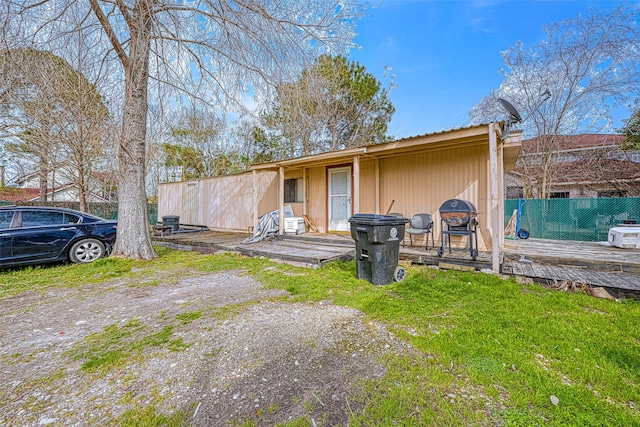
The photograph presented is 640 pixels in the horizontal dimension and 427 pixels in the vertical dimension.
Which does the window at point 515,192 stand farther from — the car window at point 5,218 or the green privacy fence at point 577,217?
the car window at point 5,218

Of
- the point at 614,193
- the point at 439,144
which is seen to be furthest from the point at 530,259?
the point at 614,193

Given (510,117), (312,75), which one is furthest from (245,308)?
(510,117)

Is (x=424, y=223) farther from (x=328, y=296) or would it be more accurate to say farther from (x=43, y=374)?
(x=43, y=374)

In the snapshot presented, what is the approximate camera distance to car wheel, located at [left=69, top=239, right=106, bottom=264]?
558cm

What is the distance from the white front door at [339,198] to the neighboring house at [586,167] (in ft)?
29.8

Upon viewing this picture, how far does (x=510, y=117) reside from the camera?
471cm

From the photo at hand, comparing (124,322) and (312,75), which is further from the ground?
(312,75)

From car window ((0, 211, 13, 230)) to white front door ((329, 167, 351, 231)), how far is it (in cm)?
685

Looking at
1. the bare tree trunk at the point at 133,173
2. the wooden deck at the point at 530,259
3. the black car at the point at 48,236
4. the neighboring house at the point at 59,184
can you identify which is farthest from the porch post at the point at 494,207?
the neighboring house at the point at 59,184

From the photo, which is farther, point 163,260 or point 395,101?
point 395,101

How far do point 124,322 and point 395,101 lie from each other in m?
13.6

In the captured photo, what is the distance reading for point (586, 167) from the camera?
38.1 feet

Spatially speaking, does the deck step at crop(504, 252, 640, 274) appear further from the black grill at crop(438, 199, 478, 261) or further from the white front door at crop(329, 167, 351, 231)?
the white front door at crop(329, 167, 351, 231)

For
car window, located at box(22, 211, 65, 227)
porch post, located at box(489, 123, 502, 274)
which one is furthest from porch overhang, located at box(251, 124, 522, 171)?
car window, located at box(22, 211, 65, 227)
